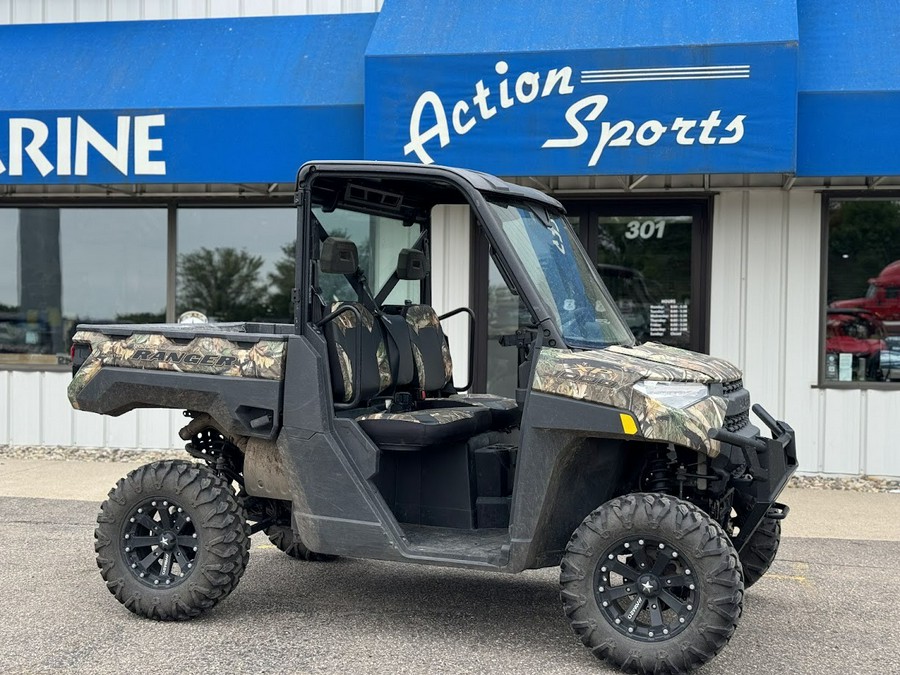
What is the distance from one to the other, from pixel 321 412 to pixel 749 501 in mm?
2107

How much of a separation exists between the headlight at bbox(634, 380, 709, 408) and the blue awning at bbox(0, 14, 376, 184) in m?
5.12

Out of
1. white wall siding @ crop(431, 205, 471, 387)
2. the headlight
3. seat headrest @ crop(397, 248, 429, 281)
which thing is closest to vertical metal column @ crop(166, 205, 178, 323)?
white wall siding @ crop(431, 205, 471, 387)

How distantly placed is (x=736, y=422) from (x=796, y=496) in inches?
169

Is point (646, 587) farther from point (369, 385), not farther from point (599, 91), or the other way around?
point (599, 91)

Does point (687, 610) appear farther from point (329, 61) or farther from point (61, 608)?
point (329, 61)

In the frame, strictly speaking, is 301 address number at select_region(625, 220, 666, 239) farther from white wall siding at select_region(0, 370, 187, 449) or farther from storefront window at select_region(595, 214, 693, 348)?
white wall siding at select_region(0, 370, 187, 449)

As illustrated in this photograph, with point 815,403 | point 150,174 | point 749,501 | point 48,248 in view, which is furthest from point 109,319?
point 749,501

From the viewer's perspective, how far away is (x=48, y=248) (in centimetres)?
1108

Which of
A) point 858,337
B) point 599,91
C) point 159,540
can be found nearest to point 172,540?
point 159,540

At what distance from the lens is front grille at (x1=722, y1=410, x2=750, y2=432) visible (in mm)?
4816

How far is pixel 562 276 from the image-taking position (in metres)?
5.26

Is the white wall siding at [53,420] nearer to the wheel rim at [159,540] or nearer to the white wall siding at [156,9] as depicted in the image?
the white wall siding at [156,9]

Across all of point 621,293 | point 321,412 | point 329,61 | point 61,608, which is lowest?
point 61,608

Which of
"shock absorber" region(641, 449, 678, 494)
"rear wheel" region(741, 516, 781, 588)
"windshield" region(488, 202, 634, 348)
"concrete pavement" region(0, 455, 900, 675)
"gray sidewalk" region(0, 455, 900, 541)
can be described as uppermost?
"windshield" region(488, 202, 634, 348)
